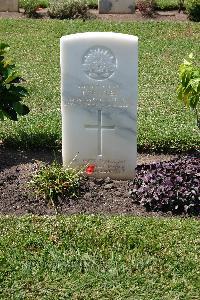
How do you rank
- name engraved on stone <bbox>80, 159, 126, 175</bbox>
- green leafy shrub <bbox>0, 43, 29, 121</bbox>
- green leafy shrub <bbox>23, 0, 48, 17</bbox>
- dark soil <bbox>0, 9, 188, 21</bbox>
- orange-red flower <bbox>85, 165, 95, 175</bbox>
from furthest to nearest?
dark soil <bbox>0, 9, 188, 21</bbox> → green leafy shrub <bbox>23, 0, 48, 17</bbox> → green leafy shrub <bbox>0, 43, 29, 121</bbox> → name engraved on stone <bbox>80, 159, 126, 175</bbox> → orange-red flower <bbox>85, 165, 95, 175</bbox>

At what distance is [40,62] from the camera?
11344 millimetres

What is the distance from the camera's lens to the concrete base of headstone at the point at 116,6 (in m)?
14.9

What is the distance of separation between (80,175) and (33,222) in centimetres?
91

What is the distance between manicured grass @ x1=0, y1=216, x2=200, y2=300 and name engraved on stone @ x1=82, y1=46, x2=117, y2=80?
1.35 m

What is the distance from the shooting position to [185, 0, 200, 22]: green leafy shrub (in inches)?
562

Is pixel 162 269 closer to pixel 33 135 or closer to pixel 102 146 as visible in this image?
pixel 102 146

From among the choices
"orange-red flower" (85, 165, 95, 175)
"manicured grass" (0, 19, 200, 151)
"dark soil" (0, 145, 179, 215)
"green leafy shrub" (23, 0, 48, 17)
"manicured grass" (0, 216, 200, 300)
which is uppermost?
"green leafy shrub" (23, 0, 48, 17)

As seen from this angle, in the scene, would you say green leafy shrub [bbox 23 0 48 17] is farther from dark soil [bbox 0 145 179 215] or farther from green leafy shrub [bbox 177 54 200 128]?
green leafy shrub [bbox 177 54 200 128]

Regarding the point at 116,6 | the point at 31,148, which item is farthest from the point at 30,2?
the point at 31,148

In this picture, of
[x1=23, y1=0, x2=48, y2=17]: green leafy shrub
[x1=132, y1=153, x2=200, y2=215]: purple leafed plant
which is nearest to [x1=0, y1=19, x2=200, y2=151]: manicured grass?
[x1=23, y1=0, x2=48, y2=17]: green leafy shrub

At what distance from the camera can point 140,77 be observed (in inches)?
412

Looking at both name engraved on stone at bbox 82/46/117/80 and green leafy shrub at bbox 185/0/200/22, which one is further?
green leafy shrub at bbox 185/0/200/22

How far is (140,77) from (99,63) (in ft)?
13.4

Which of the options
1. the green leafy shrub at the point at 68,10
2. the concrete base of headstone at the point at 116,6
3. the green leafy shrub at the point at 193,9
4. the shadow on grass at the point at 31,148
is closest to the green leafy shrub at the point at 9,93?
the shadow on grass at the point at 31,148
